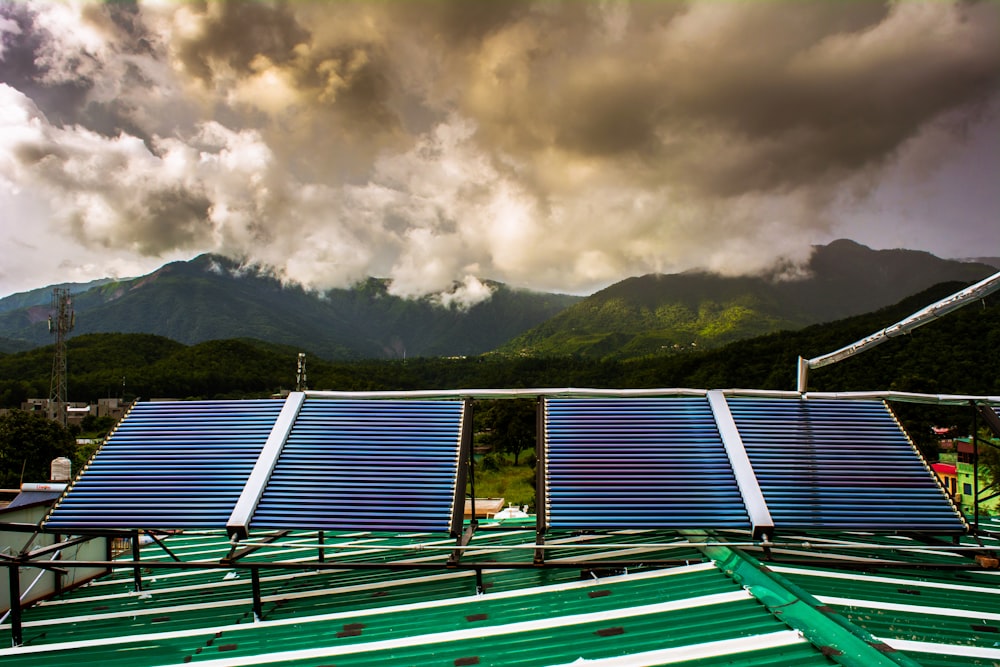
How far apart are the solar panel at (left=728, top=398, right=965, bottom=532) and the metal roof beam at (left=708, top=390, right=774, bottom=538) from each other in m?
0.14

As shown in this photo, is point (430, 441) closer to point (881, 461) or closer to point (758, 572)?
point (758, 572)

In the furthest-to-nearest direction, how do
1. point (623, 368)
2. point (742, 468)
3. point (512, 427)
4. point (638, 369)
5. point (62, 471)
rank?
point (623, 368)
point (638, 369)
point (512, 427)
point (62, 471)
point (742, 468)

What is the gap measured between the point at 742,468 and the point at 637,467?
1291 millimetres

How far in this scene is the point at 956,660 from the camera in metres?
4.33

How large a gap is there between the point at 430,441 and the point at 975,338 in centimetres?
5599

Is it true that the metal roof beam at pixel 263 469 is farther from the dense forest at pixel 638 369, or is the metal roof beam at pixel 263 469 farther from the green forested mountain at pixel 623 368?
the dense forest at pixel 638 369

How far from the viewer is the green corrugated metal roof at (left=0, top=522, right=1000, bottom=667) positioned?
14.1 feet

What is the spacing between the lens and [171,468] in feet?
22.4

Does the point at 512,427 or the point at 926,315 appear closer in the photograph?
the point at 926,315

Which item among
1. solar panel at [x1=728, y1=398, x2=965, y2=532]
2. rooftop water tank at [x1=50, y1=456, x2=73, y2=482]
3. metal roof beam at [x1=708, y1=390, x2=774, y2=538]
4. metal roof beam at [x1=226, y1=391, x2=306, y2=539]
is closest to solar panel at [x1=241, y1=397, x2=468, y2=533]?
metal roof beam at [x1=226, y1=391, x2=306, y2=539]

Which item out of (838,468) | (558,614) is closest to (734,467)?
(838,468)

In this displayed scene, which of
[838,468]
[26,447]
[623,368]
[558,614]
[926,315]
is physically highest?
[926,315]

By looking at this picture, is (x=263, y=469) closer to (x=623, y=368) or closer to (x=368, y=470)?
(x=368, y=470)

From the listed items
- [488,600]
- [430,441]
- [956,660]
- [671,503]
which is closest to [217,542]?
[430,441]
